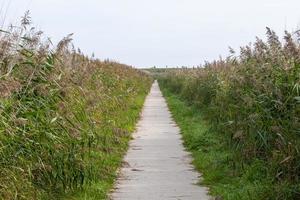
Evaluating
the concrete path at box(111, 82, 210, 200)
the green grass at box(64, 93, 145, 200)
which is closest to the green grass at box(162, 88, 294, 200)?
the concrete path at box(111, 82, 210, 200)

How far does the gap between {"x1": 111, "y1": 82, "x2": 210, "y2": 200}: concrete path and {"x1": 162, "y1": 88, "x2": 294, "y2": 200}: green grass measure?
20 centimetres

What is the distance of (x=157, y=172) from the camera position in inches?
382

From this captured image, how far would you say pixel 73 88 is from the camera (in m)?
9.69

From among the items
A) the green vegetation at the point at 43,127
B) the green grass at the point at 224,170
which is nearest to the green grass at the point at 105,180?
the green vegetation at the point at 43,127

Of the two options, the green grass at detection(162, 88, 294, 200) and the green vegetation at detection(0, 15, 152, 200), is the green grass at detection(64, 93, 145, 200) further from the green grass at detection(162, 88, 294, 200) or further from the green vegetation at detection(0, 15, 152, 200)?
the green grass at detection(162, 88, 294, 200)

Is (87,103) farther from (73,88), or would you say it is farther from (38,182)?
(38,182)

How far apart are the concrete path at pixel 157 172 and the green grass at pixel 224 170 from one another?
199 mm

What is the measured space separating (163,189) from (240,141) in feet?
6.09

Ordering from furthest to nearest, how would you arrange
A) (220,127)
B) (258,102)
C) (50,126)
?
(220,127), (258,102), (50,126)

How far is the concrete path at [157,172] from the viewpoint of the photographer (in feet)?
26.7

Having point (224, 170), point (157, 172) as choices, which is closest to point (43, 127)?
point (157, 172)

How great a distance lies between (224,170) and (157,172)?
105cm

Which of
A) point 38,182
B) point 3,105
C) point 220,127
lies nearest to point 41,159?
point 38,182

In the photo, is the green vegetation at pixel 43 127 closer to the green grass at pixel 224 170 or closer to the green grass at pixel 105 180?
the green grass at pixel 105 180
